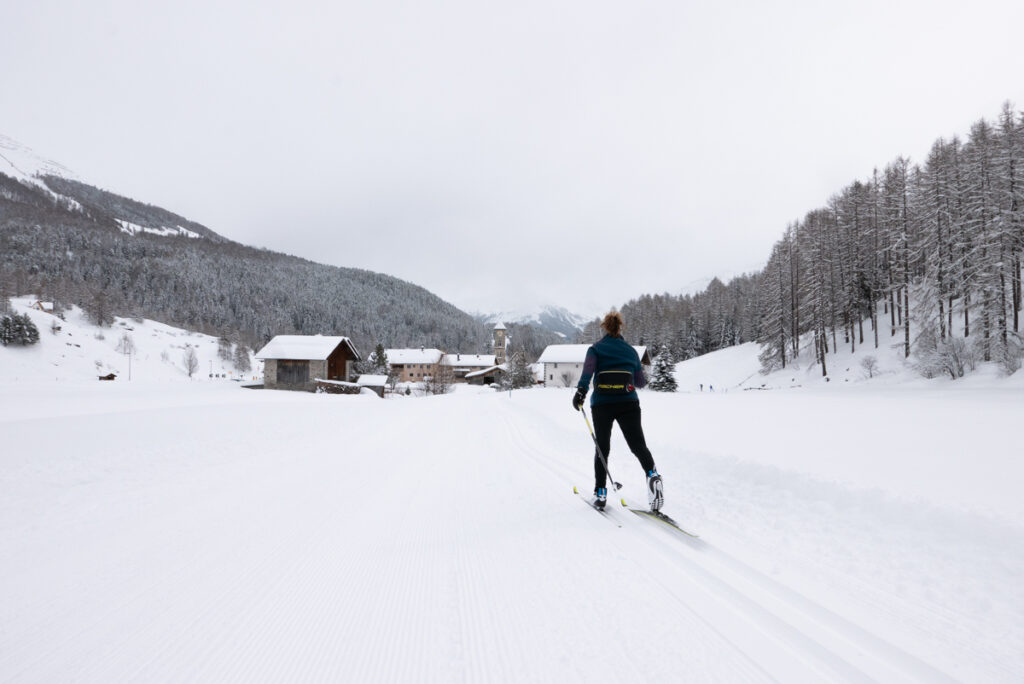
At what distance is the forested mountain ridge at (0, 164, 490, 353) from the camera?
111 m

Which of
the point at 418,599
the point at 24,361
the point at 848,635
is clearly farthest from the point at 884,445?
the point at 24,361

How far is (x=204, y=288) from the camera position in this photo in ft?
434

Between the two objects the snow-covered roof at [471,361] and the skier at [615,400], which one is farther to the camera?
→ the snow-covered roof at [471,361]

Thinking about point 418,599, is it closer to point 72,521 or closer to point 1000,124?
point 72,521

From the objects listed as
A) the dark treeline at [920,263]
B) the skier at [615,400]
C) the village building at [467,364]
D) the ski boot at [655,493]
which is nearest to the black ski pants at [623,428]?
the skier at [615,400]

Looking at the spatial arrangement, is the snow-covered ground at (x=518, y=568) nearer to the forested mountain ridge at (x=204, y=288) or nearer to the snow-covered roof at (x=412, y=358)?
the snow-covered roof at (x=412, y=358)

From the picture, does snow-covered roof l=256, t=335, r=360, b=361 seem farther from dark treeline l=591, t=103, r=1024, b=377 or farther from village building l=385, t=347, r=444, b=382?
village building l=385, t=347, r=444, b=382

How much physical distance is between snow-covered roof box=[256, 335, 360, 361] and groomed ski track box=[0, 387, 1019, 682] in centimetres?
3818

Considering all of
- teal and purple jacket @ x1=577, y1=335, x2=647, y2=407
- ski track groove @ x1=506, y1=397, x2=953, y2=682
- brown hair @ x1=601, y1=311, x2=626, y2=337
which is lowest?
ski track groove @ x1=506, y1=397, x2=953, y2=682

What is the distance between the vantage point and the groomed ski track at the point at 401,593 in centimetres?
212

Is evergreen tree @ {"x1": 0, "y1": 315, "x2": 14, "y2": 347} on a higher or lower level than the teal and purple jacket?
higher

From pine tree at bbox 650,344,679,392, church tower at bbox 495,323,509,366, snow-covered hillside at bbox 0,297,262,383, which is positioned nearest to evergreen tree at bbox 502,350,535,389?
pine tree at bbox 650,344,679,392

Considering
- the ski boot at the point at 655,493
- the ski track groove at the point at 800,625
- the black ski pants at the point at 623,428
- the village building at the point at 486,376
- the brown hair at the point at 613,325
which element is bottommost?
the village building at the point at 486,376

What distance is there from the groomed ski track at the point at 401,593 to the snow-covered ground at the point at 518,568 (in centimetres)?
2
